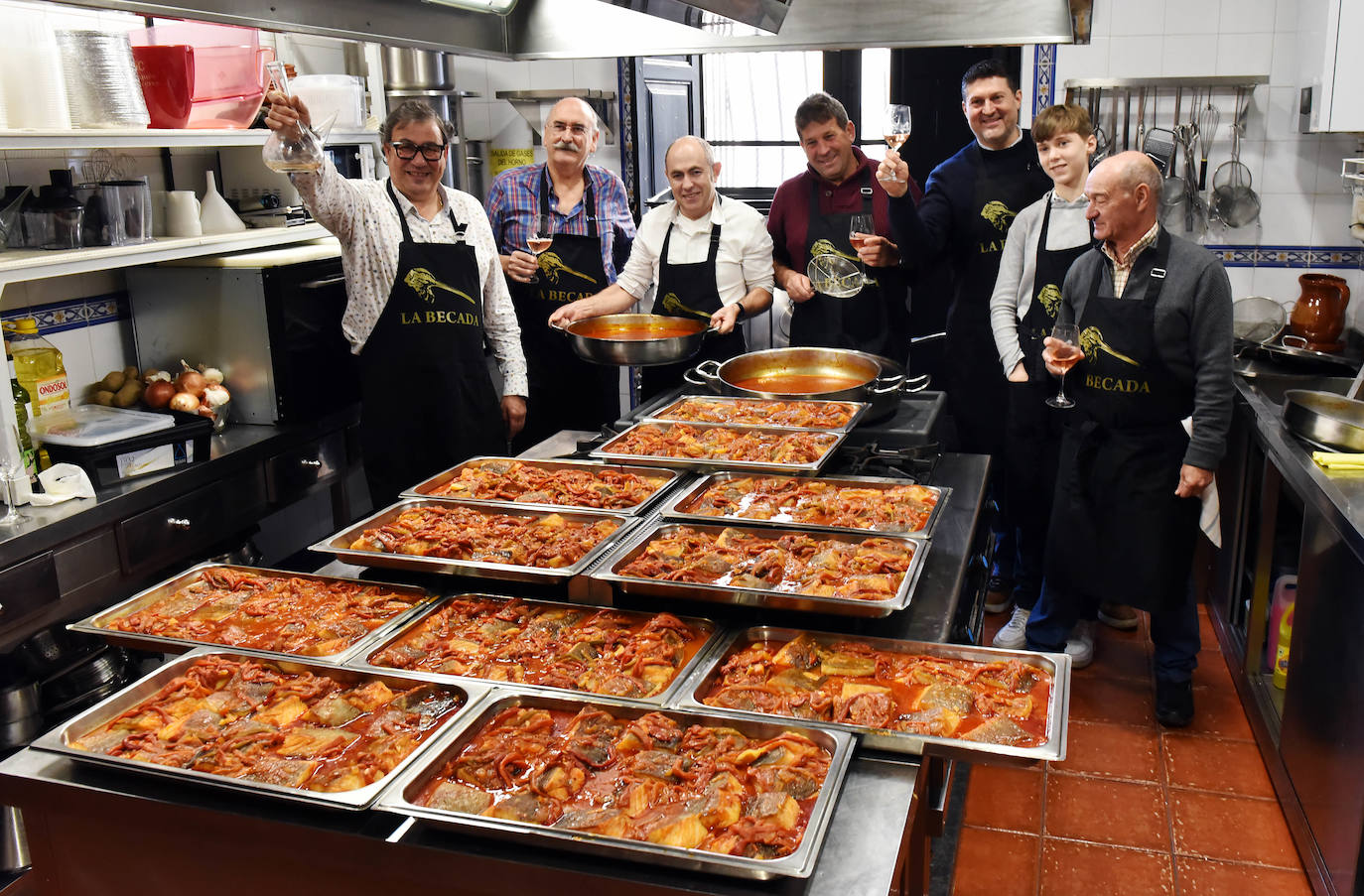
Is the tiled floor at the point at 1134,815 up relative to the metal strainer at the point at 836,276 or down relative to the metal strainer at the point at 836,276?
down

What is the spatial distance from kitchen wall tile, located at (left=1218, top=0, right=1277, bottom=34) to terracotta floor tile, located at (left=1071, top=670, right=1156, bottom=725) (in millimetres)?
Answer: 3101

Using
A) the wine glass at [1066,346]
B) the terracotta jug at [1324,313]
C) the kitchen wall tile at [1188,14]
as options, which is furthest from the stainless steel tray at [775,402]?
the kitchen wall tile at [1188,14]

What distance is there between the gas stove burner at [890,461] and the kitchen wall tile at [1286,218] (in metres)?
3.05

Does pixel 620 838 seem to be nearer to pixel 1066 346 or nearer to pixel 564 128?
pixel 1066 346

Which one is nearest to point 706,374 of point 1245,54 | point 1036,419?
point 1036,419

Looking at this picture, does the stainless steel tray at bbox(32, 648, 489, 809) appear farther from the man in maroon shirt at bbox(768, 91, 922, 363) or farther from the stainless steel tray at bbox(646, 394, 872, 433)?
the man in maroon shirt at bbox(768, 91, 922, 363)

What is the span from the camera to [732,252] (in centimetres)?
457

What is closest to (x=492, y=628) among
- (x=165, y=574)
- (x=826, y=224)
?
(x=165, y=574)

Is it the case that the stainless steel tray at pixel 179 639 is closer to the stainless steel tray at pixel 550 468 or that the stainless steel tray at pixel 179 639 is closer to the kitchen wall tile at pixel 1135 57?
the stainless steel tray at pixel 550 468

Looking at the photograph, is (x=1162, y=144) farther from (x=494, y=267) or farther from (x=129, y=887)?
(x=129, y=887)

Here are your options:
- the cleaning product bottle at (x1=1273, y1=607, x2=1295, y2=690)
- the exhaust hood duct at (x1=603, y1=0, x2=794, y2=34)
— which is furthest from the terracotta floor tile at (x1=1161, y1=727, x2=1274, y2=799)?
the exhaust hood duct at (x1=603, y1=0, x2=794, y2=34)

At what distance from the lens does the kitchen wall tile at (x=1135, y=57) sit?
5.24 m

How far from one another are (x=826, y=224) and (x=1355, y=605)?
95.6 inches

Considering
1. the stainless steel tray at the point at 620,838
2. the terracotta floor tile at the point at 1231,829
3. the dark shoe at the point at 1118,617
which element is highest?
the stainless steel tray at the point at 620,838
